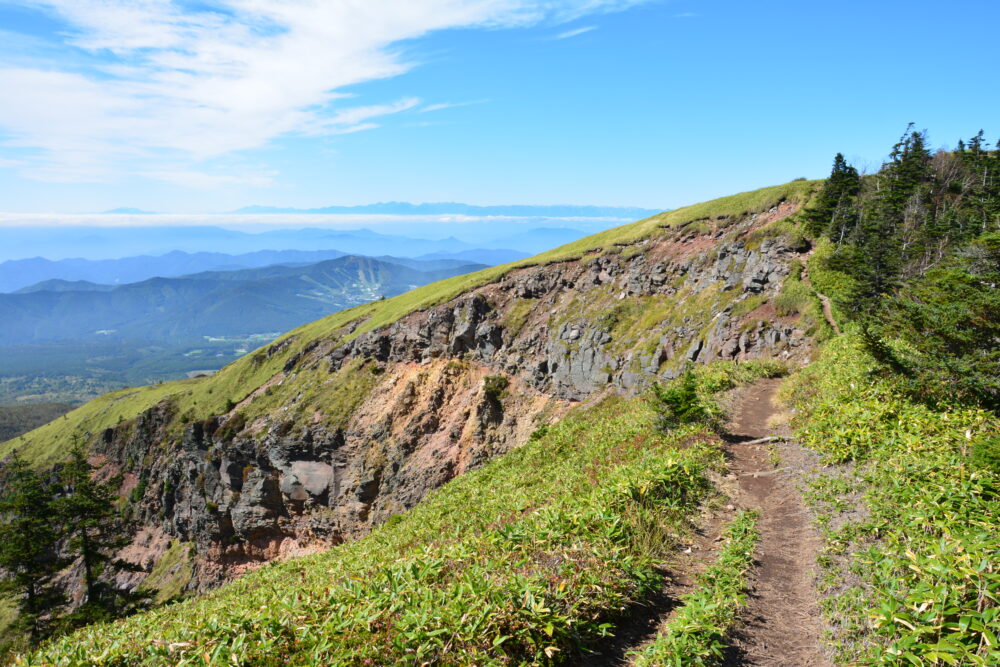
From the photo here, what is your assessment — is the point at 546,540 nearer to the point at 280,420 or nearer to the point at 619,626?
the point at 619,626

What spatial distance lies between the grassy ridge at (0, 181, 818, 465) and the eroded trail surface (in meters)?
54.6

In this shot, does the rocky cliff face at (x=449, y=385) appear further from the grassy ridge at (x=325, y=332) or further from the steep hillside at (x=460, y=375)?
the grassy ridge at (x=325, y=332)

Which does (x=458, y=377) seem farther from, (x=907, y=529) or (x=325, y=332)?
(x=907, y=529)

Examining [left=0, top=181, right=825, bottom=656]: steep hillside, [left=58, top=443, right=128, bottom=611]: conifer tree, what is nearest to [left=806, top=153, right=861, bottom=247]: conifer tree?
[left=0, top=181, right=825, bottom=656]: steep hillside

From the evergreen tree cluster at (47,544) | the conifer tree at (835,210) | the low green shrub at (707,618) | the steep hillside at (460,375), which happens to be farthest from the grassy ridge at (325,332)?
the low green shrub at (707,618)

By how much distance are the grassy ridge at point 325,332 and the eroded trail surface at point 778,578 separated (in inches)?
2151

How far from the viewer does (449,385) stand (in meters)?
59.1

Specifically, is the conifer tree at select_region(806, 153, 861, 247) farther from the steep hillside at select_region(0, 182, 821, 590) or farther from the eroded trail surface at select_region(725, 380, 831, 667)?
the eroded trail surface at select_region(725, 380, 831, 667)

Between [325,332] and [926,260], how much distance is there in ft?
282

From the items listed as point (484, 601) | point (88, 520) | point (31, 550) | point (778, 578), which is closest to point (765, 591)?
point (778, 578)

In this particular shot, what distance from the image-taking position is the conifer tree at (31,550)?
27.3 meters

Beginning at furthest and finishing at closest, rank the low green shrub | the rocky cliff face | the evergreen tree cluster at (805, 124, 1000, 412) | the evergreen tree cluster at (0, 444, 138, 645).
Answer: the rocky cliff face, the evergreen tree cluster at (0, 444, 138, 645), the evergreen tree cluster at (805, 124, 1000, 412), the low green shrub

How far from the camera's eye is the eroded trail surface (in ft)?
20.7

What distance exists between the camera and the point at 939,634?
4.96m
